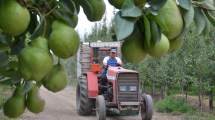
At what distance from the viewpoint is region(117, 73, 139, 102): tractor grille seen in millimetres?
9016

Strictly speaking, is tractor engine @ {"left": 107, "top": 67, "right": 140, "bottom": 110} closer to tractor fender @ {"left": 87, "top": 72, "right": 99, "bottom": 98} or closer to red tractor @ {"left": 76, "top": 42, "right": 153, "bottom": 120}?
red tractor @ {"left": 76, "top": 42, "right": 153, "bottom": 120}

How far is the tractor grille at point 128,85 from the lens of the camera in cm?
902

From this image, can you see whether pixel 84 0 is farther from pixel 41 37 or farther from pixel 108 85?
pixel 108 85

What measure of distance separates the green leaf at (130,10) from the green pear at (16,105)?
1.52ft

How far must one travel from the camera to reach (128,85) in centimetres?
920

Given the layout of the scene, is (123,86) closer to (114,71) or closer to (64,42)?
(114,71)

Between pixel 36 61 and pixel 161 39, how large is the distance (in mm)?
283

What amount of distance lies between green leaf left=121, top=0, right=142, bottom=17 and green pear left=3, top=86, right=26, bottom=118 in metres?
0.46

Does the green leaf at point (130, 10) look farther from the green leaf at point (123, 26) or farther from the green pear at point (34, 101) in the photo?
the green pear at point (34, 101)

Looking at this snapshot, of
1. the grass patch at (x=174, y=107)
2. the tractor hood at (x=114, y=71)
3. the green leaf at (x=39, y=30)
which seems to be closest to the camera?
the green leaf at (x=39, y=30)

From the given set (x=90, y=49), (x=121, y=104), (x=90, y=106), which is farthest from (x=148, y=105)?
(x=90, y=49)

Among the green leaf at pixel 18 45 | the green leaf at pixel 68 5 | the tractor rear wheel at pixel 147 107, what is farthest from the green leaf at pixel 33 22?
the tractor rear wheel at pixel 147 107

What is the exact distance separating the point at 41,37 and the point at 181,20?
0.33 metres

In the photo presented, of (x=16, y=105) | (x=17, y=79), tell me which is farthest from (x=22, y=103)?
(x=17, y=79)
